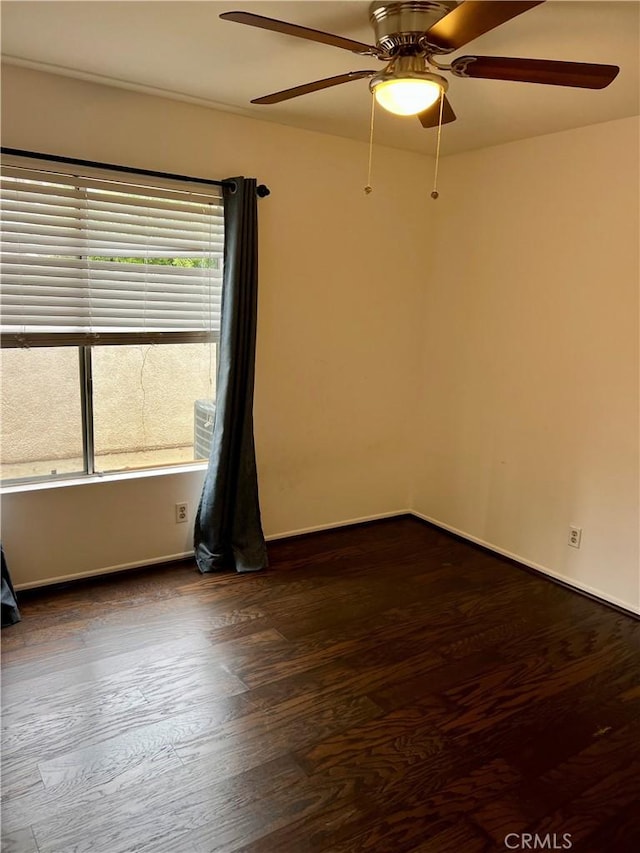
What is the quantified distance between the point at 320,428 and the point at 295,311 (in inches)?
29.9

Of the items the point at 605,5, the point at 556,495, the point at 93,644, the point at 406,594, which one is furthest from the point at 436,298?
the point at 93,644

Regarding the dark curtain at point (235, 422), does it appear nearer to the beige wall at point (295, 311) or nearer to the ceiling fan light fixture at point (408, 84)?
the beige wall at point (295, 311)

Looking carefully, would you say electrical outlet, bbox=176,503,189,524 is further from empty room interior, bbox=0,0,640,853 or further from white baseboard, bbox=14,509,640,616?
white baseboard, bbox=14,509,640,616

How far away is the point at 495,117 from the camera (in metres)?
3.07

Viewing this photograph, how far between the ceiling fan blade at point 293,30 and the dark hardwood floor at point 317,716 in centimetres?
226

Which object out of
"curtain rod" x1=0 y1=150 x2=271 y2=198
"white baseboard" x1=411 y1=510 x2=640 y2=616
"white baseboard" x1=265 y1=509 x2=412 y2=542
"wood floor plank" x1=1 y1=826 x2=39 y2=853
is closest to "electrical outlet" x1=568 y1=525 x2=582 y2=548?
"white baseboard" x1=411 y1=510 x2=640 y2=616

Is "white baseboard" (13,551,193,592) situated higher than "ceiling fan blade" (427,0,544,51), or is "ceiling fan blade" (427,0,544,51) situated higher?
"ceiling fan blade" (427,0,544,51)

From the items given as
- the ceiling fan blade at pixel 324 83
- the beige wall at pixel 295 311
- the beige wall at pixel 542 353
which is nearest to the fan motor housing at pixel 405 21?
the ceiling fan blade at pixel 324 83

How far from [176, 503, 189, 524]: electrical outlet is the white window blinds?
36.8 inches

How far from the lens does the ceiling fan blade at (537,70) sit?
1790mm

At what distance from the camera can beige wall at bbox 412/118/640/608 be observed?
3109 mm

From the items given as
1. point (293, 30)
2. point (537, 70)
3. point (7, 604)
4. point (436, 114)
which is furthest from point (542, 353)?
point (7, 604)

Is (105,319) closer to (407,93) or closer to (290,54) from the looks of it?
(290,54)

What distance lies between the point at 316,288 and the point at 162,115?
4.05ft
